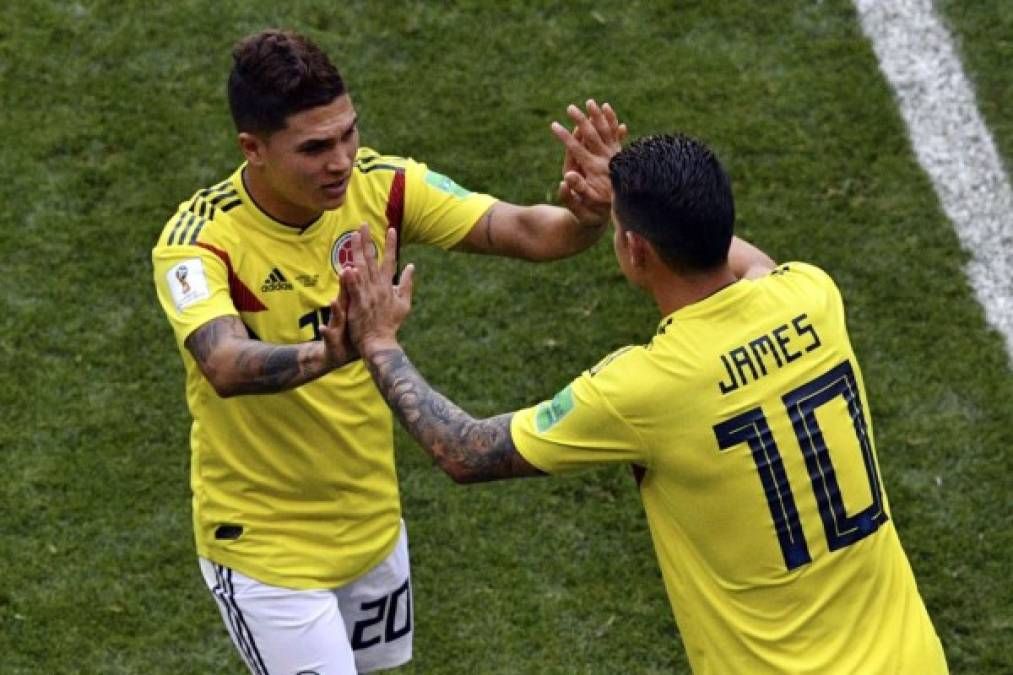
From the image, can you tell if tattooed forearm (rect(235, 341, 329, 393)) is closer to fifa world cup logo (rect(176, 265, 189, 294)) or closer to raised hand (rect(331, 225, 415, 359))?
raised hand (rect(331, 225, 415, 359))

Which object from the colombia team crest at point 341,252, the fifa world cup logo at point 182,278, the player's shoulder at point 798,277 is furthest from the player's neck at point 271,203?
the player's shoulder at point 798,277

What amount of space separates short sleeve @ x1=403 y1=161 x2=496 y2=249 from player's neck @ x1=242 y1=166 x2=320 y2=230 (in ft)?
1.40

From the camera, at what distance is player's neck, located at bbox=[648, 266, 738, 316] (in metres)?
4.98

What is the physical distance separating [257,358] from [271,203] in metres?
0.72

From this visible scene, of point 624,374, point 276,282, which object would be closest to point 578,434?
point 624,374

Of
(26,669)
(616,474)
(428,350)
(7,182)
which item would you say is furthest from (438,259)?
(26,669)

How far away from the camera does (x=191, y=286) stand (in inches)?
223

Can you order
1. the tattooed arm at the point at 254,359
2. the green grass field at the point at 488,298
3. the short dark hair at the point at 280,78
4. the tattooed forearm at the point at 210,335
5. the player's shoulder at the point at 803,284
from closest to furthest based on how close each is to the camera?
1. the player's shoulder at the point at 803,284
2. the tattooed arm at the point at 254,359
3. the tattooed forearm at the point at 210,335
4. the short dark hair at the point at 280,78
5. the green grass field at the point at 488,298

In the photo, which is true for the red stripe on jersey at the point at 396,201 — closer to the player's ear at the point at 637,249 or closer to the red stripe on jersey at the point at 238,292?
the red stripe on jersey at the point at 238,292

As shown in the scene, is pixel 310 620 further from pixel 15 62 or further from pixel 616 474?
pixel 15 62

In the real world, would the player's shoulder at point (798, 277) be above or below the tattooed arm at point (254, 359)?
below

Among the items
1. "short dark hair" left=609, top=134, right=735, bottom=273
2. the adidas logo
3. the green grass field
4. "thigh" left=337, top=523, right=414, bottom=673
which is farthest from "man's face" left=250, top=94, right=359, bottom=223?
the green grass field

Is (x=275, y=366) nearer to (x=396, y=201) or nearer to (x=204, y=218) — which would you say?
(x=204, y=218)

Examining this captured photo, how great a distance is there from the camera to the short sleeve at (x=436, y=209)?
627cm
